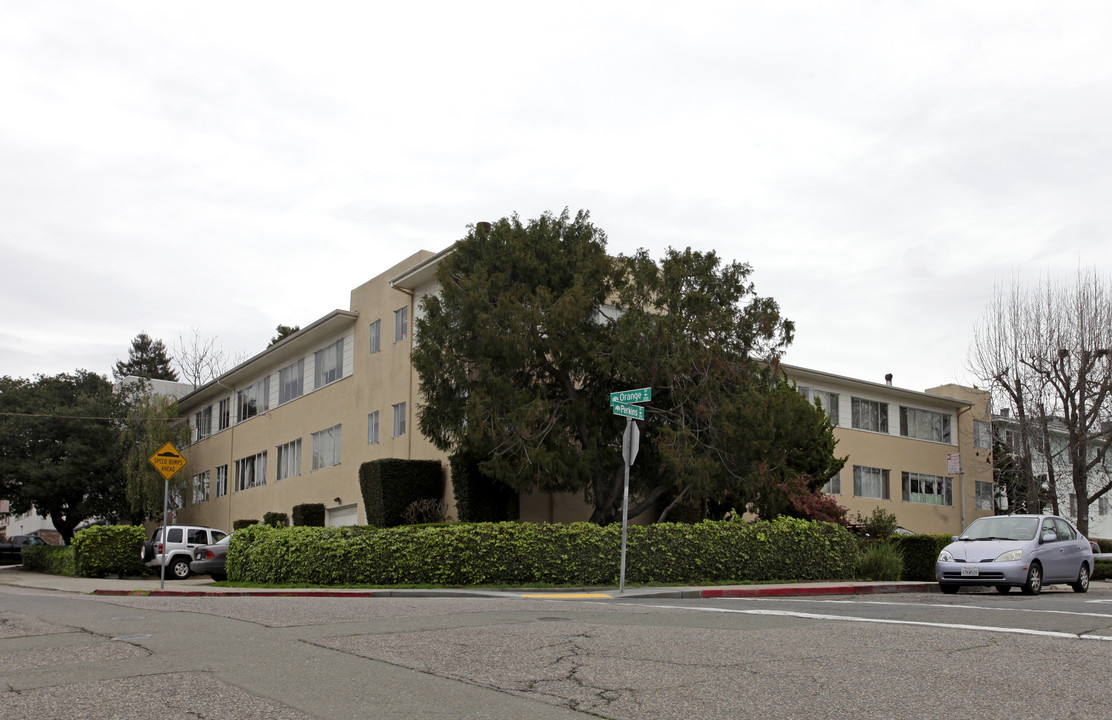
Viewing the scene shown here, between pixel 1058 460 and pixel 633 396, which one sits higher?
pixel 633 396

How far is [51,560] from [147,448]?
305 inches

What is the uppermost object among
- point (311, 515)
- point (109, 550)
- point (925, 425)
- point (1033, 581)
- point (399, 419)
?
point (925, 425)

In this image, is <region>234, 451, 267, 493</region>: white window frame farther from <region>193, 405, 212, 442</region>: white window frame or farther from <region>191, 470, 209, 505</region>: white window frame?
<region>193, 405, 212, 442</region>: white window frame

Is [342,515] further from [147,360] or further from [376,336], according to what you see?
[147,360]

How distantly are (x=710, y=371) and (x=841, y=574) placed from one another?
522 centimetres

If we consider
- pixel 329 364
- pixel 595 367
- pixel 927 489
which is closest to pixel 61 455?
pixel 329 364

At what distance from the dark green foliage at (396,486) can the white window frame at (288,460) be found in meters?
9.66

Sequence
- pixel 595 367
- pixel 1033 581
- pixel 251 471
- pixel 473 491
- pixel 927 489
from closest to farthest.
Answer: pixel 1033 581
pixel 595 367
pixel 473 491
pixel 251 471
pixel 927 489

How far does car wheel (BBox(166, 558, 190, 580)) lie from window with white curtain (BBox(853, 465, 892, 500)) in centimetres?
2544

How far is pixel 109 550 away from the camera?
1147 inches

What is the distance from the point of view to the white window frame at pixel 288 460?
3619 centimetres

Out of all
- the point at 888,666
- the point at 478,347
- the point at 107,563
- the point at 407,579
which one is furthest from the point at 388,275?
the point at 888,666

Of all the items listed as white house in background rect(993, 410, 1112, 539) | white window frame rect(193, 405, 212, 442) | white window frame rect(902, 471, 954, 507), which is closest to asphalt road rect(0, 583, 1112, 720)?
white house in background rect(993, 410, 1112, 539)

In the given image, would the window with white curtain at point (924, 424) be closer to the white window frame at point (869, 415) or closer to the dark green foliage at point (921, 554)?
the white window frame at point (869, 415)
